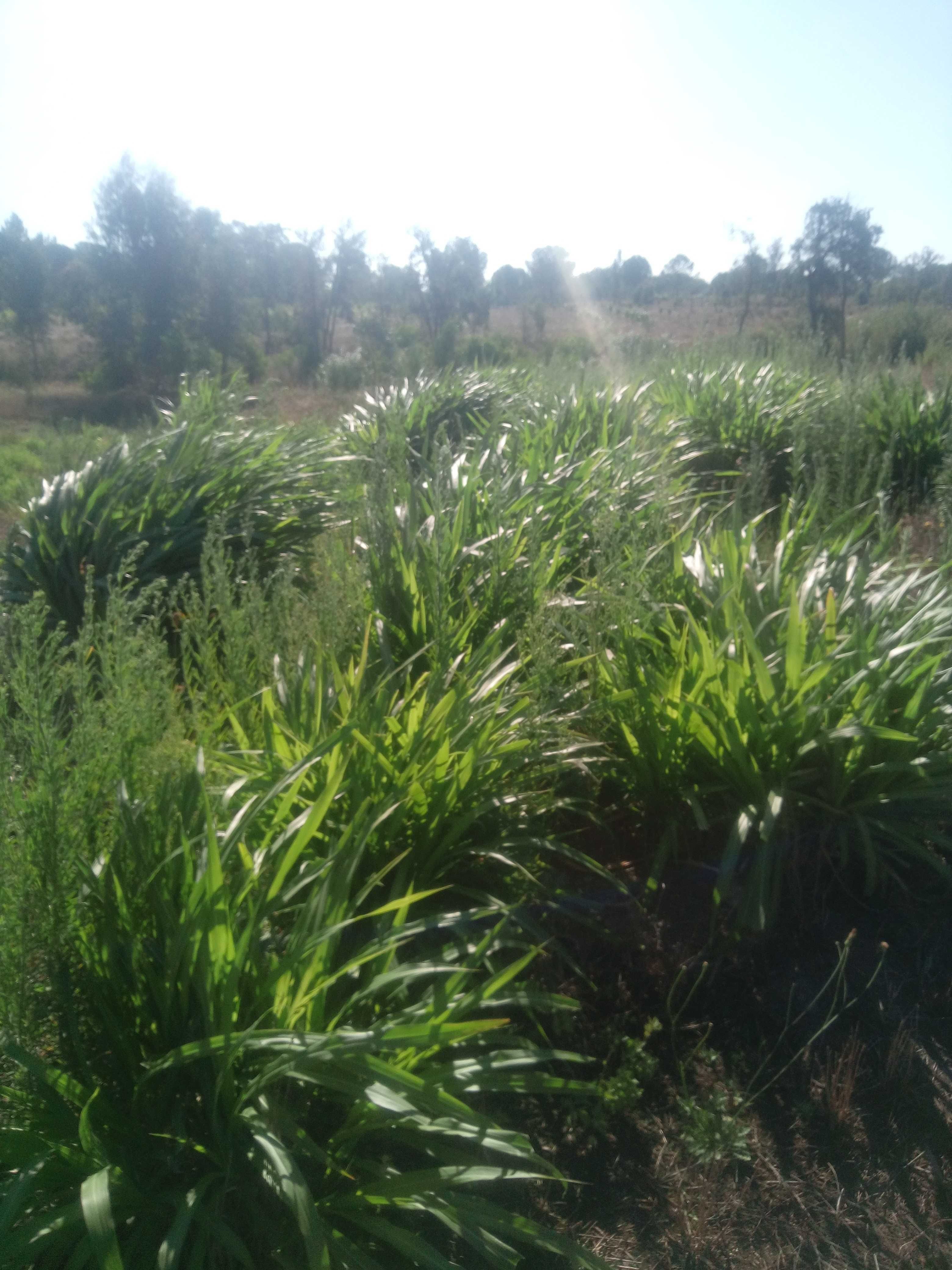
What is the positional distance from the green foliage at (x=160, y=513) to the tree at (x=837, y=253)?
759 inches

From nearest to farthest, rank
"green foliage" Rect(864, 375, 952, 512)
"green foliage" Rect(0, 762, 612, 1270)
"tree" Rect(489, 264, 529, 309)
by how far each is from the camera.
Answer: "green foliage" Rect(0, 762, 612, 1270)
"green foliage" Rect(864, 375, 952, 512)
"tree" Rect(489, 264, 529, 309)

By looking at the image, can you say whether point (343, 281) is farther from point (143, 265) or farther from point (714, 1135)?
point (714, 1135)

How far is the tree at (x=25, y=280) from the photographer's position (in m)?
15.3

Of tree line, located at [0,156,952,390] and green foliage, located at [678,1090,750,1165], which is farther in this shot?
tree line, located at [0,156,952,390]

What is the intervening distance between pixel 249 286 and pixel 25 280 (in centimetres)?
426

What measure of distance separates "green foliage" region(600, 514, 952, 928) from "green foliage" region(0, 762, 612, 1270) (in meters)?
0.87

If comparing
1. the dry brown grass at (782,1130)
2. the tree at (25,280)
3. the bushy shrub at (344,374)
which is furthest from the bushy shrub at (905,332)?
the tree at (25,280)

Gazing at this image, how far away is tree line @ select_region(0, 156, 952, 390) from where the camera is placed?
53.4ft

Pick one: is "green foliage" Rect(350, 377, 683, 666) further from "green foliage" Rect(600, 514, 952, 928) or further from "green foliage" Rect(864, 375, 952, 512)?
"green foliage" Rect(864, 375, 952, 512)

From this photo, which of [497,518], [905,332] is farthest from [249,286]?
[497,518]

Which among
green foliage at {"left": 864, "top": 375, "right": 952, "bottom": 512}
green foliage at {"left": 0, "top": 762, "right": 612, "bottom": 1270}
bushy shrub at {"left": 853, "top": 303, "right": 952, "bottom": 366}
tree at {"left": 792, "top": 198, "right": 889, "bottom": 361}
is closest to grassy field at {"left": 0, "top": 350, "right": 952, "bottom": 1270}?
green foliage at {"left": 0, "top": 762, "right": 612, "bottom": 1270}

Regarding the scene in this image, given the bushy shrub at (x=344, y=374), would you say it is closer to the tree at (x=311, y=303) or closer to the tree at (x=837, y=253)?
the tree at (x=311, y=303)

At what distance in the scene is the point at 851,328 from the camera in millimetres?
18953

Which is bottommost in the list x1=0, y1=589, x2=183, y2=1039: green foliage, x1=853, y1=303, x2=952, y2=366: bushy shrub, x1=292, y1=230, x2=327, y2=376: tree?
x1=0, y1=589, x2=183, y2=1039: green foliage
